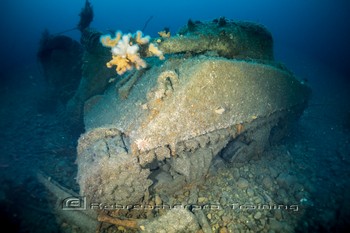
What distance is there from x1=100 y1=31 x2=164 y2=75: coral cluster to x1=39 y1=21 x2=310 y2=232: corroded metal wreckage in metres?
0.24

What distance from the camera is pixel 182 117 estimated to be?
322cm

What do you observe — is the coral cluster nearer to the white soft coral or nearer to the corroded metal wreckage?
the white soft coral

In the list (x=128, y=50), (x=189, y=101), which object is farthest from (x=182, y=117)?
(x=128, y=50)

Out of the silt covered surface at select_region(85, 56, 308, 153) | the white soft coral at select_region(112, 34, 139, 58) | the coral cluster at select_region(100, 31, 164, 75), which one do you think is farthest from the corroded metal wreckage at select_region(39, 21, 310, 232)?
the white soft coral at select_region(112, 34, 139, 58)

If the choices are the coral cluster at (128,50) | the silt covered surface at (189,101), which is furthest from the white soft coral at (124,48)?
the silt covered surface at (189,101)

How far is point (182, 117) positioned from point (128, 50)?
4.01ft

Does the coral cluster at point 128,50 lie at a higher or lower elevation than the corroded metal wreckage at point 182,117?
higher

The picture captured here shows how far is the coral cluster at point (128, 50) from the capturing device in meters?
3.39

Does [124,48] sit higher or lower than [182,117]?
higher

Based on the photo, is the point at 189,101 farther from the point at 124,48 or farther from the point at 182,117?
the point at 124,48

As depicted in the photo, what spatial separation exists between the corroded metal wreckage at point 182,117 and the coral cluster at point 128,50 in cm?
24

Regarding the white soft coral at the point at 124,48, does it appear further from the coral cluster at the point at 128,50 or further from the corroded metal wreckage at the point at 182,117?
the corroded metal wreckage at the point at 182,117

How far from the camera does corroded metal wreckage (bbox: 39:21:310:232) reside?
3104 mm

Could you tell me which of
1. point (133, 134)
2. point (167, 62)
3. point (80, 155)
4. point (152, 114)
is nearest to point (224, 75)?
point (167, 62)
